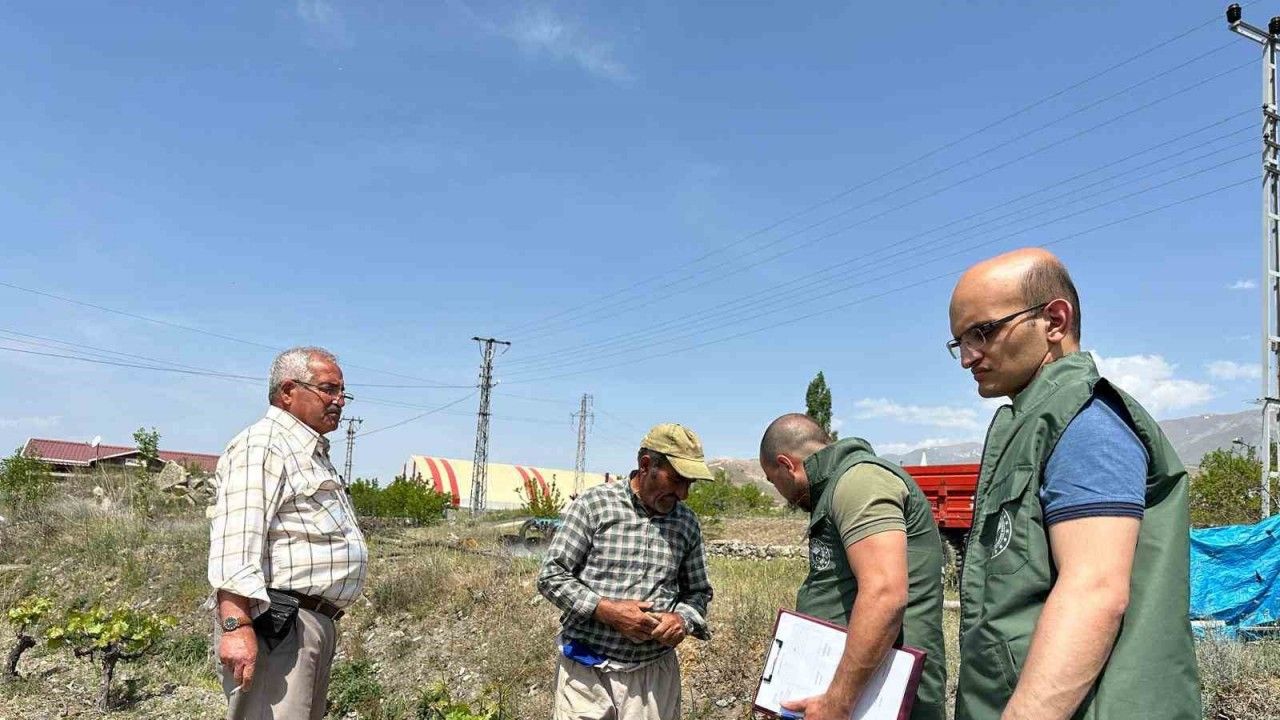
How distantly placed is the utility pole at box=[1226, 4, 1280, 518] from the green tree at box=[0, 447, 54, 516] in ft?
76.4

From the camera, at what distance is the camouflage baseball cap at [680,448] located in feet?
11.6

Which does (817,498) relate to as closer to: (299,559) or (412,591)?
(299,559)

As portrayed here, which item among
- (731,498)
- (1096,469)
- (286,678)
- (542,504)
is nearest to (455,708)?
(286,678)

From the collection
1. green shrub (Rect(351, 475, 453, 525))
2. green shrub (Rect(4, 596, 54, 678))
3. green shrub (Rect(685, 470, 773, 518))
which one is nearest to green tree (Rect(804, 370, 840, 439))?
green shrub (Rect(685, 470, 773, 518))

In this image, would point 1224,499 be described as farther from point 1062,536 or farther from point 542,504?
point 1062,536

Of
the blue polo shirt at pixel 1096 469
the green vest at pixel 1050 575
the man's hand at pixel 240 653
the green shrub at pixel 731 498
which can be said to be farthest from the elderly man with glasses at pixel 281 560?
the green shrub at pixel 731 498

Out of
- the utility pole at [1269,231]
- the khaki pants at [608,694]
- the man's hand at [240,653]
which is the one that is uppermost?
the utility pole at [1269,231]

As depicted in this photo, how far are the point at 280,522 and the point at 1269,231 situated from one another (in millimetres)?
17071

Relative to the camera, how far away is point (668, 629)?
3512mm

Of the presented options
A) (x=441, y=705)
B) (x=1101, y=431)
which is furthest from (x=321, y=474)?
(x=1101, y=431)

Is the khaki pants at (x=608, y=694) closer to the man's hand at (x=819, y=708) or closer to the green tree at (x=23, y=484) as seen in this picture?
the man's hand at (x=819, y=708)

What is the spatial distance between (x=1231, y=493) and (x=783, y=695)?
1547 centimetres

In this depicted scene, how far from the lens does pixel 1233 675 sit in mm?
5859

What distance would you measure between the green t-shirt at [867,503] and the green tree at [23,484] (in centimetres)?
2046
